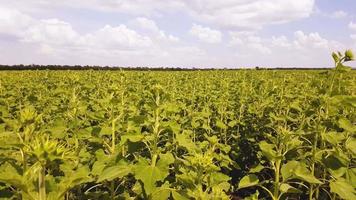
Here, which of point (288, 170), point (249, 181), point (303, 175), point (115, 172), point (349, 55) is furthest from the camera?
point (349, 55)

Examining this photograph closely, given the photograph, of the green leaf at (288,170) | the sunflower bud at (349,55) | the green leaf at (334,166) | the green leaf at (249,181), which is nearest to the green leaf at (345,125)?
the green leaf at (334,166)

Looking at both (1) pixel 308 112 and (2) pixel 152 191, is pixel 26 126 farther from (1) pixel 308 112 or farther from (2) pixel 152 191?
(1) pixel 308 112

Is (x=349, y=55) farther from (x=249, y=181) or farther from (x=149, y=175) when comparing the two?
(x=149, y=175)

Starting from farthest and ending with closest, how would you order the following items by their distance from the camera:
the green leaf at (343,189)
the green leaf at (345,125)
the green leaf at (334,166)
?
the green leaf at (345,125), the green leaf at (334,166), the green leaf at (343,189)

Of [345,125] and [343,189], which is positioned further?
[345,125]

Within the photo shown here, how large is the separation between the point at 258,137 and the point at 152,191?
6.58 meters

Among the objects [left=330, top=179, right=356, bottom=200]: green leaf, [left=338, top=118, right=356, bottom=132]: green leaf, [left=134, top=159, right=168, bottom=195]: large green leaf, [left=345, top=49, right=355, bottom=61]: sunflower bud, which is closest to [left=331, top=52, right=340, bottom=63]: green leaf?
[left=345, top=49, right=355, bottom=61]: sunflower bud

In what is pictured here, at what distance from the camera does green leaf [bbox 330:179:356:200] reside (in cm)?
413

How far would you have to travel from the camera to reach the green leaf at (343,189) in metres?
4.13

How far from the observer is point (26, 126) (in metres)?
2.50

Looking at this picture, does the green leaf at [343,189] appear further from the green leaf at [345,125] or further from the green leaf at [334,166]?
the green leaf at [345,125]

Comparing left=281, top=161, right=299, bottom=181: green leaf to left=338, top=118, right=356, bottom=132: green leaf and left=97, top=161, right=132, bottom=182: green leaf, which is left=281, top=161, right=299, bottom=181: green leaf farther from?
left=338, top=118, right=356, bottom=132: green leaf

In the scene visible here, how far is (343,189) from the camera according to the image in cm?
427

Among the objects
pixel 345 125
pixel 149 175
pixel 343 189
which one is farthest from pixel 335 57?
pixel 149 175
